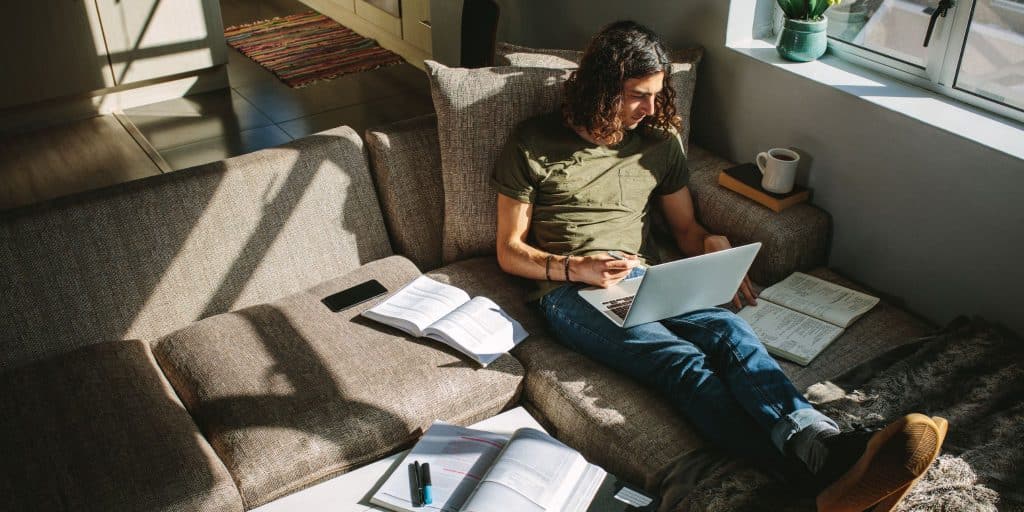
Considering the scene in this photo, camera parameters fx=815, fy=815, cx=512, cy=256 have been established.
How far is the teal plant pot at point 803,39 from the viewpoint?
7.89ft

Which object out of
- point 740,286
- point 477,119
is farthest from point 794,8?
point 477,119

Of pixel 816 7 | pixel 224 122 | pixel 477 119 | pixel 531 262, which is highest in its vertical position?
pixel 816 7

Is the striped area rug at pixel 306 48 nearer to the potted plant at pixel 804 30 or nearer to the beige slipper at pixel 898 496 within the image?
the potted plant at pixel 804 30

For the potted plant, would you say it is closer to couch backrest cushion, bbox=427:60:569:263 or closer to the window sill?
the window sill

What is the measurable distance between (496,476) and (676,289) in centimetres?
62

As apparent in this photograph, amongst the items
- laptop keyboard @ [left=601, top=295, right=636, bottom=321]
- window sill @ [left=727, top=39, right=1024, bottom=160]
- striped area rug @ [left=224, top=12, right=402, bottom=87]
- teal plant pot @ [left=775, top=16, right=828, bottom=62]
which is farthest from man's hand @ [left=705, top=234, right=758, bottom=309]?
striped area rug @ [left=224, top=12, right=402, bottom=87]

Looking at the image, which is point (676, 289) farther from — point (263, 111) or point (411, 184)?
point (263, 111)

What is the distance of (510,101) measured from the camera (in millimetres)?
2275

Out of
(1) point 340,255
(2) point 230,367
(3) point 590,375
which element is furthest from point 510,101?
(2) point 230,367

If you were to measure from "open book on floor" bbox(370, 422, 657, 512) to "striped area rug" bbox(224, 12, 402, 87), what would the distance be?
3.60m

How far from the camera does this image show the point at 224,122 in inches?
169

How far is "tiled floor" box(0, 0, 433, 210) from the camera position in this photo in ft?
12.2

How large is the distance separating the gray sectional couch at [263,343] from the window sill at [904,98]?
370 mm

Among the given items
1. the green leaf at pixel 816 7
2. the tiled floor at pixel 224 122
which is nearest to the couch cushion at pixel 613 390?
the green leaf at pixel 816 7
